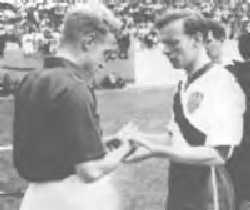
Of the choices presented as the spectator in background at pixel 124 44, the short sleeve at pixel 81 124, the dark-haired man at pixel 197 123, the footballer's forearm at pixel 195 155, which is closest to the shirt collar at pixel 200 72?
the dark-haired man at pixel 197 123

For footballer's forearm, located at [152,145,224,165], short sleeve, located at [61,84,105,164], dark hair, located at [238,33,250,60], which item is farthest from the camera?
dark hair, located at [238,33,250,60]

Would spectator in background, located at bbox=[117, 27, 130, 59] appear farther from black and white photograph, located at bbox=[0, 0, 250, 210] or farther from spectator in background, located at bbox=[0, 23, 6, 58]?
black and white photograph, located at bbox=[0, 0, 250, 210]

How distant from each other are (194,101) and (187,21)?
14 cm

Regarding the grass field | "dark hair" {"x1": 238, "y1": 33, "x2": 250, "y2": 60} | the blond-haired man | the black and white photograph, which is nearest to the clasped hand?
the black and white photograph

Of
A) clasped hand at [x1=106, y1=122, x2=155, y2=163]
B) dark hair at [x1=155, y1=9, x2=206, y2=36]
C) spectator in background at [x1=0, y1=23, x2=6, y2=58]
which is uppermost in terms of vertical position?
dark hair at [x1=155, y1=9, x2=206, y2=36]

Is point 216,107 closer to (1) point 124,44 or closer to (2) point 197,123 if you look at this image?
(2) point 197,123

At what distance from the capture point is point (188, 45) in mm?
1136

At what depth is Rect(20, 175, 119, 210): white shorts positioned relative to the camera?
101cm

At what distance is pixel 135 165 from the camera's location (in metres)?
3.15

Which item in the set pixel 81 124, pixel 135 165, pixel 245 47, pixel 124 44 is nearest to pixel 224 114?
pixel 81 124

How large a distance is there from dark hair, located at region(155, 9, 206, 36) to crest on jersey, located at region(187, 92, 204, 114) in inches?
4.2

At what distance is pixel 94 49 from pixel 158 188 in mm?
1824

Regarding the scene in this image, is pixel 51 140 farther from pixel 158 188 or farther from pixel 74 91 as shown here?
pixel 158 188

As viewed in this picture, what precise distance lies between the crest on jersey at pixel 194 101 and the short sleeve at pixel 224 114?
2 centimetres
